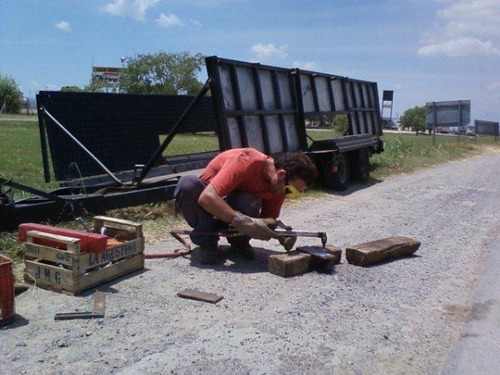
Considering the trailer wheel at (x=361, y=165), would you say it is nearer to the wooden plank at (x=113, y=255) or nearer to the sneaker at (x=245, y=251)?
the sneaker at (x=245, y=251)

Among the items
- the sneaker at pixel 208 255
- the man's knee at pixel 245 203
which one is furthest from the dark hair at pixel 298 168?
the sneaker at pixel 208 255

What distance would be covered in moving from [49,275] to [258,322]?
1.82m

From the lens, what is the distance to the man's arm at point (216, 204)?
5133mm

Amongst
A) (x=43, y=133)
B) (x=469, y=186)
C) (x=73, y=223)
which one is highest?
(x=43, y=133)

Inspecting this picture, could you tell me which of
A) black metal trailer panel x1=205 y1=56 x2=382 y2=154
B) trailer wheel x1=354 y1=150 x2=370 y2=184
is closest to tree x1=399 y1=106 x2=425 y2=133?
trailer wheel x1=354 y1=150 x2=370 y2=184

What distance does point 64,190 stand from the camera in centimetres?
716

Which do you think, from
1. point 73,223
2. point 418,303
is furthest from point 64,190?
point 418,303

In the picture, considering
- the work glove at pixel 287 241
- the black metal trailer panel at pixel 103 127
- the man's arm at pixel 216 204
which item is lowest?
the work glove at pixel 287 241

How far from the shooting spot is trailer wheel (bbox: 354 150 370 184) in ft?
44.5

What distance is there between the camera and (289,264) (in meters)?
5.33

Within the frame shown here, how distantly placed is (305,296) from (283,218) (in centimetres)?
370

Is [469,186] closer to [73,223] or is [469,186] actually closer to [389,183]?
[389,183]

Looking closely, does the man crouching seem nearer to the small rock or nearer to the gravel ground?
the gravel ground

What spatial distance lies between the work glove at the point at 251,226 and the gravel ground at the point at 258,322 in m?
0.44
